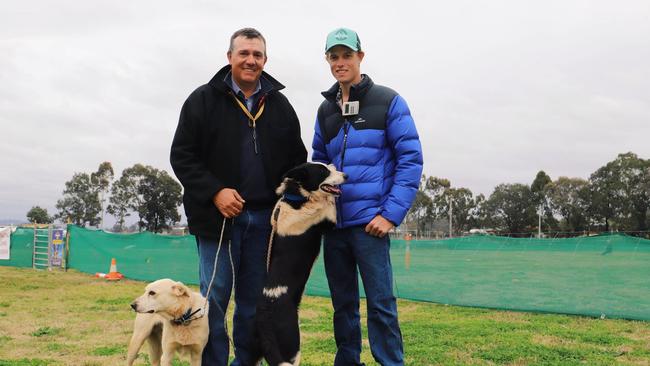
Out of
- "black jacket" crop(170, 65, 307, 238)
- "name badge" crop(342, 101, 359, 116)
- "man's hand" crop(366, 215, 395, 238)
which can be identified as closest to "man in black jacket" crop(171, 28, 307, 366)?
"black jacket" crop(170, 65, 307, 238)

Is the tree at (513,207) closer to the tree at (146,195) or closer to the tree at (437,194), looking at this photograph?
the tree at (437,194)

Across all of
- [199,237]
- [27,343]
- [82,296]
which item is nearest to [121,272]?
[82,296]

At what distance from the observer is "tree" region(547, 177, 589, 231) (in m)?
63.8

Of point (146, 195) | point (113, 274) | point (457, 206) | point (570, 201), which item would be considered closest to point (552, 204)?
point (570, 201)

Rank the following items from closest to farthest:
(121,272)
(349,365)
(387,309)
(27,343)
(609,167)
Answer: (387,309), (349,365), (27,343), (121,272), (609,167)

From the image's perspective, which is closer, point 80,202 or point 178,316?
point 178,316

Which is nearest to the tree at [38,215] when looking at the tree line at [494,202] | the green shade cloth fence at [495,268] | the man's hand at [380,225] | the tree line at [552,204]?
the tree line at [494,202]

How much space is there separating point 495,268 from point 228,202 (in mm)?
11734

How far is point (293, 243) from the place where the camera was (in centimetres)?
282

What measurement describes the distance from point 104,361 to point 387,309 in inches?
119

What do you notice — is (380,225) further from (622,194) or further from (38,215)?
(38,215)

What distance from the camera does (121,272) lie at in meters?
13.1

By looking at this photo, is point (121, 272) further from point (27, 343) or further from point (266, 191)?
point (266, 191)

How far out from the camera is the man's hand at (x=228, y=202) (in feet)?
9.75
